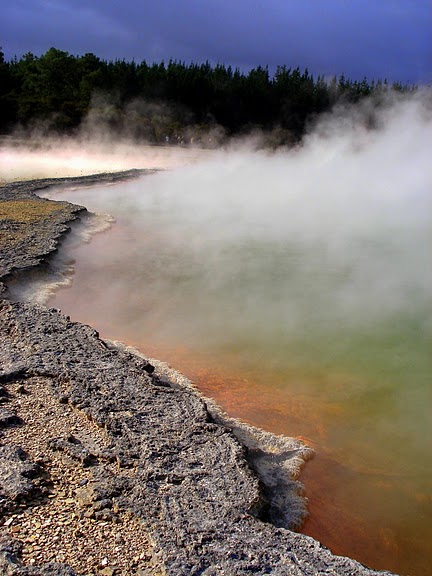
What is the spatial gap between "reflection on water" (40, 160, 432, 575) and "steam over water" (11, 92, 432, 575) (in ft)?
0.04

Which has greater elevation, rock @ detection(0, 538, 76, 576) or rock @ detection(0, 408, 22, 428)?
rock @ detection(0, 538, 76, 576)

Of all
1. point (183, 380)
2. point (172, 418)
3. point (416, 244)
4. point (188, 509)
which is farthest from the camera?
point (416, 244)

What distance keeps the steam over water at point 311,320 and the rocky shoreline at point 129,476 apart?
321 millimetres

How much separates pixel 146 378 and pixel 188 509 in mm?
1278

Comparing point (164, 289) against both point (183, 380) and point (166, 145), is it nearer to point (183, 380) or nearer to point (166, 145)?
point (183, 380)

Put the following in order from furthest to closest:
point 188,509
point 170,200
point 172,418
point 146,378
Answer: point 170,200, point 146,378, point 172,418, point 188,509

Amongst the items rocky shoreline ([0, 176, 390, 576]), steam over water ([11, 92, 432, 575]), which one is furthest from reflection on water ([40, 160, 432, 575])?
rocky shoreline ([0, 176, 390, 576])

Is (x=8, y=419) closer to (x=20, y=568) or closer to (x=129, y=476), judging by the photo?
(x=129, y=476)

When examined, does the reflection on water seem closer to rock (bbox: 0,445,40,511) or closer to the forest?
rock (bbox: 0,445,40,511)

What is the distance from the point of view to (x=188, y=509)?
2.45 metres

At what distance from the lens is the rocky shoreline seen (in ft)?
7.22

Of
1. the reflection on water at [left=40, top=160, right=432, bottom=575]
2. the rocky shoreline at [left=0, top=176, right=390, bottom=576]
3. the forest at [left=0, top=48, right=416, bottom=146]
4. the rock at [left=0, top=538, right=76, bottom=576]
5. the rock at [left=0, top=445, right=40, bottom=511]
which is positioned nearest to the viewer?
the rock at [left=0, top=538, right=76, bottom=576]

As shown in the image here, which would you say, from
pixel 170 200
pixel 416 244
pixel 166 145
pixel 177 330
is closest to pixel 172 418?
pixel 177 330

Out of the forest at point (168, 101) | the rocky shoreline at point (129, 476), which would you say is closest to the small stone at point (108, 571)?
the rocky shoreline at point (129, 476)
